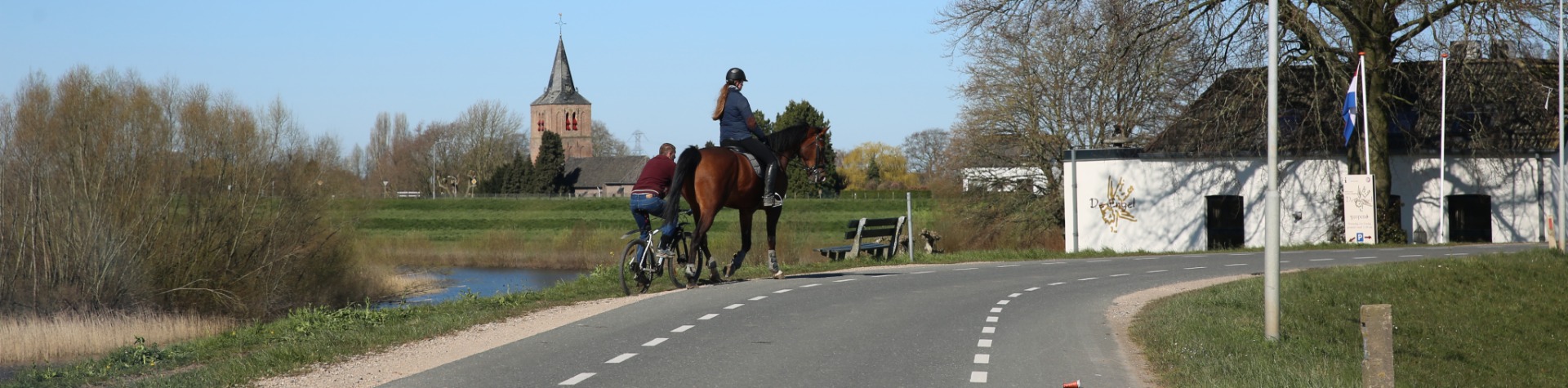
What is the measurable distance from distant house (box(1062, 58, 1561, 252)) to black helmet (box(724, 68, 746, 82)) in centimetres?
1963

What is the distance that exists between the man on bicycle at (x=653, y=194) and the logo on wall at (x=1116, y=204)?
23.5 meters

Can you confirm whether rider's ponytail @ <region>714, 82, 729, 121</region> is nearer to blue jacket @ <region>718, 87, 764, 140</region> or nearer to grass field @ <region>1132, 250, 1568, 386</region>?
blue jacket @ <region>718, 87, 764, 140</region>

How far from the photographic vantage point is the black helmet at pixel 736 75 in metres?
15.2

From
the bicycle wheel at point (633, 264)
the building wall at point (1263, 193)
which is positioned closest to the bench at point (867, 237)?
the building wall at point (1263, 193)

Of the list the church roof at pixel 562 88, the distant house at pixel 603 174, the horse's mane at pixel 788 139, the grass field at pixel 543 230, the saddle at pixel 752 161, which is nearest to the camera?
the saddle at pixel 752 161

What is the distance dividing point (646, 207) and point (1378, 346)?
828cm

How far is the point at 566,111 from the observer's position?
160 m

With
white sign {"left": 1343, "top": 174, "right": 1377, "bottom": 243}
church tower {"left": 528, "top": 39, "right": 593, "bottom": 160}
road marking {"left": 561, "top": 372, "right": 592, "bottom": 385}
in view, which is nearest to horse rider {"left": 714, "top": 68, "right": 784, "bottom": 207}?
road marking {"left": 561, "top": 372, "right": 592, "bottom": 385}

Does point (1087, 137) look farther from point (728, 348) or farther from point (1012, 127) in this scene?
point (728, 348)

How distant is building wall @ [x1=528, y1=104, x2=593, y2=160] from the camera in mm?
160250

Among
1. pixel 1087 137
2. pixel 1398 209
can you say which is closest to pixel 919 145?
pixel 1087 137

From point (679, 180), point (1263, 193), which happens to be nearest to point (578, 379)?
point (679, 180)

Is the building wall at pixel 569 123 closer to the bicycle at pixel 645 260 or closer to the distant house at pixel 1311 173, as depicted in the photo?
the distant house at pixel 1311 173

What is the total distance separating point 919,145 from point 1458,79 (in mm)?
92209
